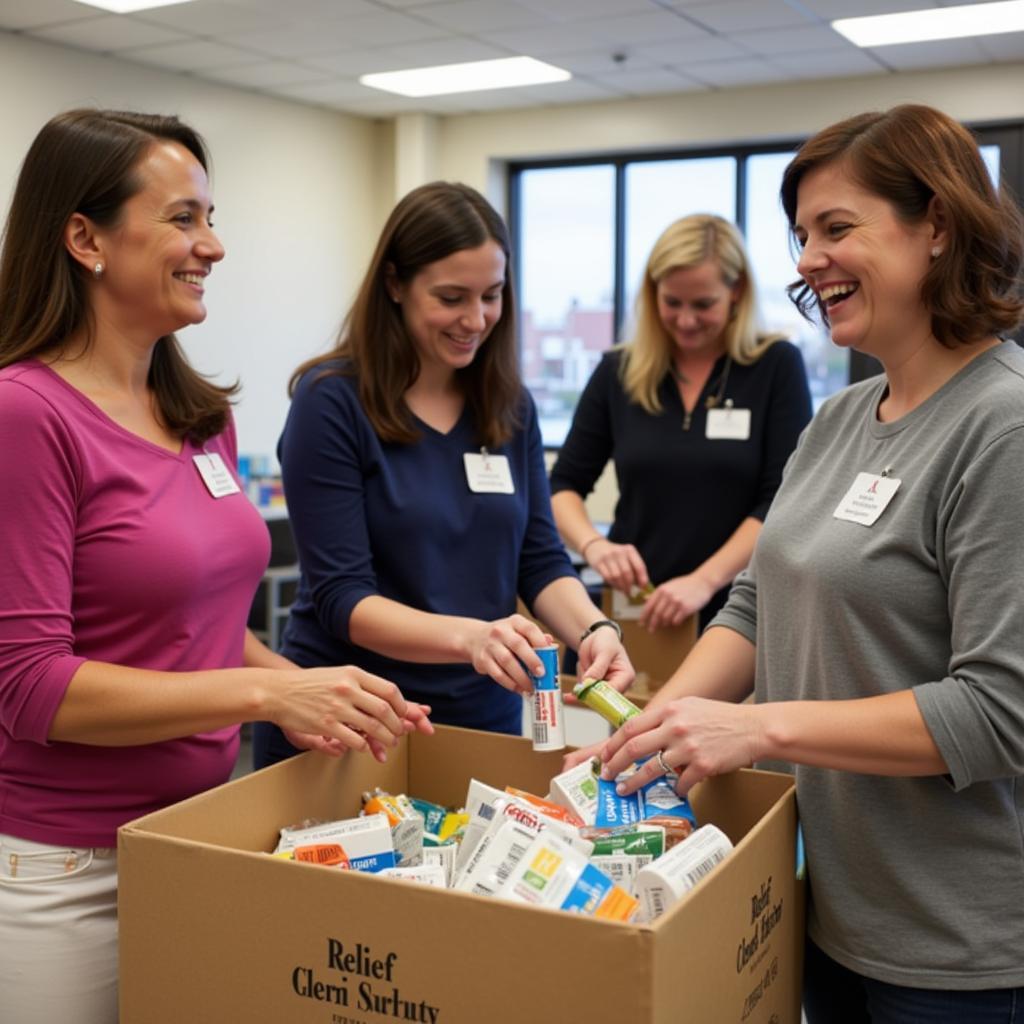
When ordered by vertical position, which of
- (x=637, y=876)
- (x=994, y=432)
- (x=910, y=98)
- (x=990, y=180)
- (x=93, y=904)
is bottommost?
(x=93, y=904)

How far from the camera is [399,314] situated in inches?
77.5

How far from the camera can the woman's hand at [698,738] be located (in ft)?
3.89

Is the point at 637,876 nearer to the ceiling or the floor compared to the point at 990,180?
nearer to the floor

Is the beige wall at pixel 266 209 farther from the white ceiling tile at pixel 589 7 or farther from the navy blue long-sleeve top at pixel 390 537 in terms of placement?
the navy blue long-sleeve top at pixel 390 537

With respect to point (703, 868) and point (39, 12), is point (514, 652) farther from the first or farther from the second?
point (39, 12)

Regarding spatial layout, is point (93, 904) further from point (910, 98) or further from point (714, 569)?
point (910, 98)

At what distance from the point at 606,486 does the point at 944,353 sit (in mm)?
6266

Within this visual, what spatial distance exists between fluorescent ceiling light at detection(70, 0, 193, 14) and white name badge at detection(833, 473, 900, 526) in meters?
4.75

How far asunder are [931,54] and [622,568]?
455cm

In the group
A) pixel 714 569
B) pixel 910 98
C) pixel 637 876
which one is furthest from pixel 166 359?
pixel 910 98

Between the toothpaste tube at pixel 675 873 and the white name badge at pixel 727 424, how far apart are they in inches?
68.3

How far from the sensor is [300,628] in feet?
6.34

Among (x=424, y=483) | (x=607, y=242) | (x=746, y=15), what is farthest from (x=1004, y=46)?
(x=424, y=483)

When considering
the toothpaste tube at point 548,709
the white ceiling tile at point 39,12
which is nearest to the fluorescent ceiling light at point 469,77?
the white ceiling tile at point 39,12
